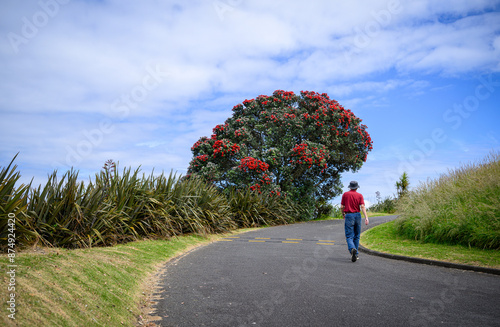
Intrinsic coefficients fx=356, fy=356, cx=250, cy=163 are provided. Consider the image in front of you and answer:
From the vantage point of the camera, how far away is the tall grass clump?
1022 cm

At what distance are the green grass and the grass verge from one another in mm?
7104

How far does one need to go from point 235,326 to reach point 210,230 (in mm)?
10394

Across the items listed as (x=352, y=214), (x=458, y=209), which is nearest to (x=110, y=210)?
(x=352, y=214)

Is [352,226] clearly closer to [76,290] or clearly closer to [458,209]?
[458,209]

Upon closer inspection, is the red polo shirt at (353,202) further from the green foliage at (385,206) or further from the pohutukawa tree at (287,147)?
the green foliage at (385,206)

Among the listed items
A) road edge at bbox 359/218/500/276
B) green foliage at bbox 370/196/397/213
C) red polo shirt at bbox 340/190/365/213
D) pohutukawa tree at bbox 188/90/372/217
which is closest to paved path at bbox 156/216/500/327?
road edge at bbox 359/218/500/276

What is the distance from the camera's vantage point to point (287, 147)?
23.2 metres

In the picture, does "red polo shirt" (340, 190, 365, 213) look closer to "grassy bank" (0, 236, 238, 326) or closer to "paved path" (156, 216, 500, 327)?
"paved path" (156, 216, 500, 327)

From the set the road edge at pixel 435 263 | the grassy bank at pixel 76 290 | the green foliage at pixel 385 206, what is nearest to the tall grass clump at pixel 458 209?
the road edge at pixel 435 263

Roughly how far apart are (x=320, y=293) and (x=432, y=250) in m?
5.81

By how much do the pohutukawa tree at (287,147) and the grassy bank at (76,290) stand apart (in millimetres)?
14542

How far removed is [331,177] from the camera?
2609cm

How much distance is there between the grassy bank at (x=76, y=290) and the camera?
12.3 feet

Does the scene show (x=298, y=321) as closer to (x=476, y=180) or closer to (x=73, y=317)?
(x=73, y=317)
